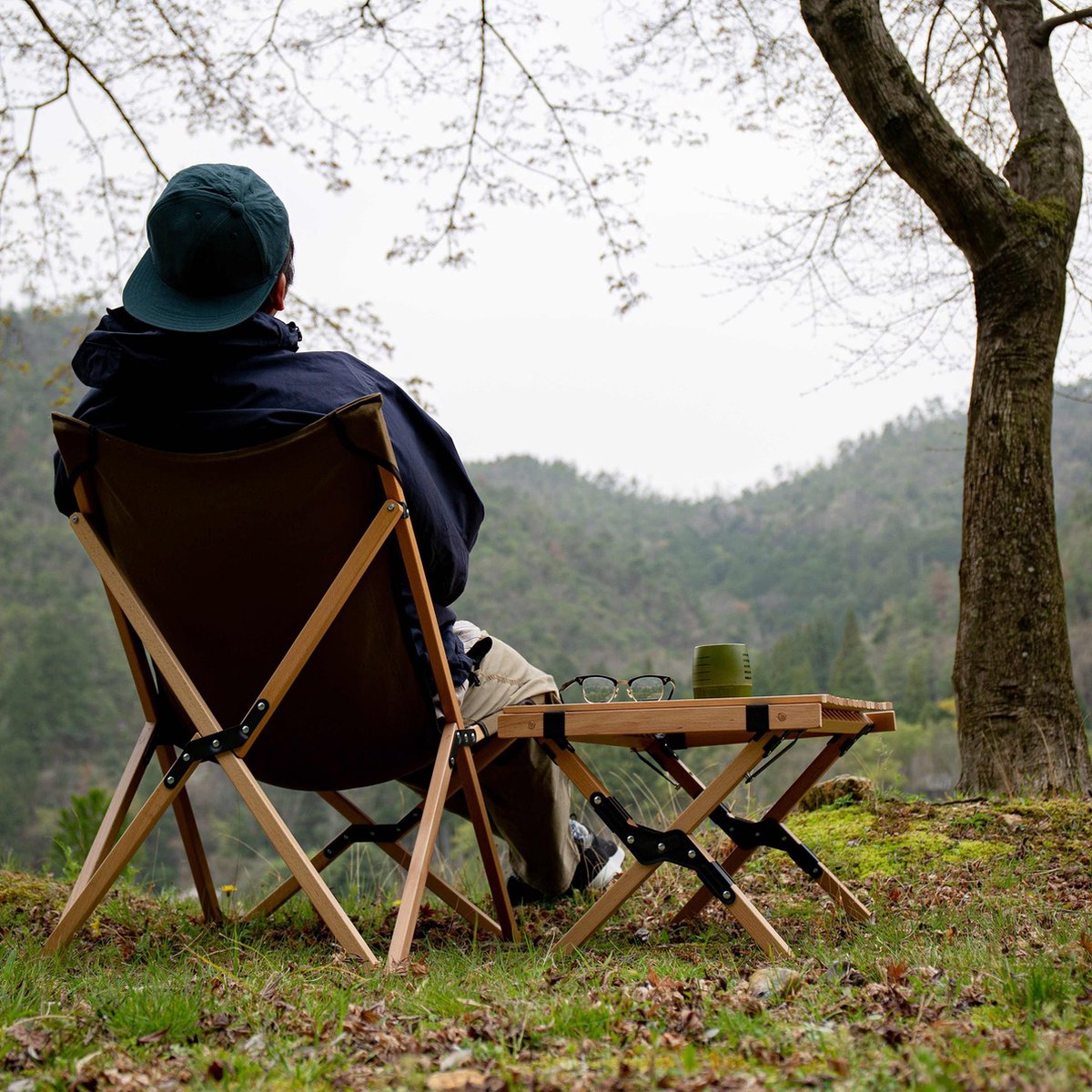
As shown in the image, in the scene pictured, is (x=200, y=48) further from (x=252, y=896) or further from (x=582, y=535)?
(x=582, y=535)

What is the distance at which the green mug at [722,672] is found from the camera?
88.3 inches

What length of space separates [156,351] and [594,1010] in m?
1.38

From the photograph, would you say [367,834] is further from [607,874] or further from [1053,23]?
[1053,23]

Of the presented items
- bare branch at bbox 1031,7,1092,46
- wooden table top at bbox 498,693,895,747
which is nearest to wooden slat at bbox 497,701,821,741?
wooden table top at bbox 498,693,895,747

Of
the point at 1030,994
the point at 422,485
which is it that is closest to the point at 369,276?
the point at 422,485

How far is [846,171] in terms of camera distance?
20.4ft

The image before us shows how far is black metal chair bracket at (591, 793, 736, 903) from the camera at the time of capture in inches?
80.2

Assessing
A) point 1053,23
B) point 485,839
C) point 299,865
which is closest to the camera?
point 299,865

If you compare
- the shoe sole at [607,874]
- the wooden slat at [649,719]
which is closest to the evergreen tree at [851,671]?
the shoe sole at [607,874]

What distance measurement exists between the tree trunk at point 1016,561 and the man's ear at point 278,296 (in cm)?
247

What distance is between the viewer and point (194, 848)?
2451 mm

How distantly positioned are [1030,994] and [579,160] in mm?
5211

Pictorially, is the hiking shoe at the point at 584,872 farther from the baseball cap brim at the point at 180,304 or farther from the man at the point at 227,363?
the baseball cap brim at the point at 180,304

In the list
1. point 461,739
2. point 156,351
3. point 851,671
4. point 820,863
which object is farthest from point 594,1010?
point 851,671
